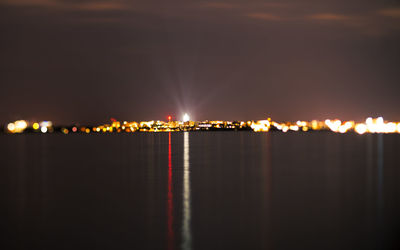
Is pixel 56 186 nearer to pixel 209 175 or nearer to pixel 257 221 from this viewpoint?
pixel 209 175

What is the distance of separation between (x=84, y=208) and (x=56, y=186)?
761 cm

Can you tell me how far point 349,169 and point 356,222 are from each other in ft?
62.3

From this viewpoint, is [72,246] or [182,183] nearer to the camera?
[72,246]

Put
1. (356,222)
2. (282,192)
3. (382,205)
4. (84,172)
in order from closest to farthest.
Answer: (356,222)
(382,205)
(282,192)
(84,172)

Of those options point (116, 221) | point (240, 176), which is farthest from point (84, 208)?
point (240, 176)

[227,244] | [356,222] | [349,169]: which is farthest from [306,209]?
[349,169]

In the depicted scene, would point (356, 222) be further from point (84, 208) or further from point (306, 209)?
point (84, 208)

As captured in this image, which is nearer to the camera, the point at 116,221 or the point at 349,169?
the point at 116,221

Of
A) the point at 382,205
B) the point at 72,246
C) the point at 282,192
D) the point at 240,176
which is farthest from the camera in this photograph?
the point at 240,176

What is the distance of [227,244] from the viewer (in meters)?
11.9

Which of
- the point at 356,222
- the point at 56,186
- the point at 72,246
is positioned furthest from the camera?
the point at 56,186

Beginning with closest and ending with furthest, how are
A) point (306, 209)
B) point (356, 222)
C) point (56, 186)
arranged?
point (356, 222), point (306, 209), point (56, 186)

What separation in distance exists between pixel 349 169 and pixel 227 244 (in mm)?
23031

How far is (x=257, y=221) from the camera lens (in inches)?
577
